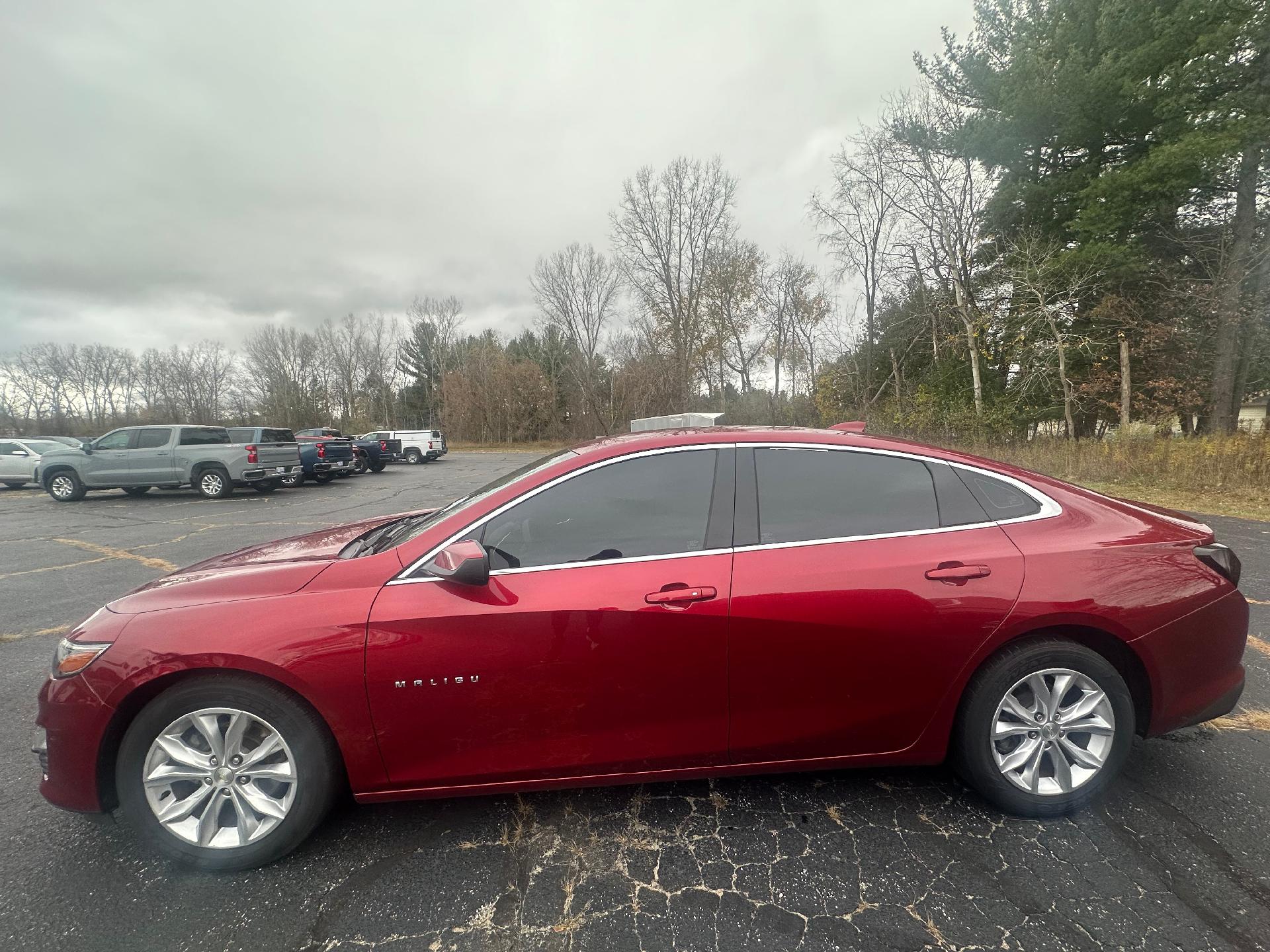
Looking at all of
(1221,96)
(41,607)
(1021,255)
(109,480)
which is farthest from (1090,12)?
(109,480)

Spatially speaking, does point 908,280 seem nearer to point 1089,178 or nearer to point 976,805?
point 1089,178

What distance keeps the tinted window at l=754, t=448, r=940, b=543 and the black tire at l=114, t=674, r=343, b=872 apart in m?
1.85

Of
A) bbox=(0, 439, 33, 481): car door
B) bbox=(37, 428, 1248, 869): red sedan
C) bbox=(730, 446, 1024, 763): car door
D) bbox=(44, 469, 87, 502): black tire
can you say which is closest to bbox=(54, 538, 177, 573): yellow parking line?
bbox=(37, 428, 1248, 869): red sedan

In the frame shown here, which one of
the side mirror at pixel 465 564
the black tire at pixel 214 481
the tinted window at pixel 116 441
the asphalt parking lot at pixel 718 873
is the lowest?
the asphalt parking lot at pixel 718 873

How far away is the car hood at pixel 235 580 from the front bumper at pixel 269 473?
13.0 meters

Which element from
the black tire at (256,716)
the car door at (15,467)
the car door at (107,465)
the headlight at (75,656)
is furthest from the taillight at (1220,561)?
the car door at (15,467)

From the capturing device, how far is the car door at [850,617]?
2072 mm

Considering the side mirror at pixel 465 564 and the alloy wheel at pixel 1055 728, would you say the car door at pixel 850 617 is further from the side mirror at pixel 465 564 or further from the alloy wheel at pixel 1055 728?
the side mirror at pixel 465 564

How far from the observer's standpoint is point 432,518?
2553 millimetres

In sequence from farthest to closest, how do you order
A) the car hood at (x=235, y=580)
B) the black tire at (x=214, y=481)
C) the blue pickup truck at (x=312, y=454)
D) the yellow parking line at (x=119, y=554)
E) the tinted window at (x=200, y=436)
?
the blue pickup truck at (x=312, y=454), the tinted window at (x=200, y=436), the black tire at (x=214, y=481), the yellow parking line at (x=119, y=554), the car hood at (x=235, y=580)

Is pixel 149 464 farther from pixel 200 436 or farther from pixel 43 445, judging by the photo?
pixel 43 445

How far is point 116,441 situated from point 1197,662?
61.2 feet

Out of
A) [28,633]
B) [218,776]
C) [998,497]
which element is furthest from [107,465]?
[998,497]

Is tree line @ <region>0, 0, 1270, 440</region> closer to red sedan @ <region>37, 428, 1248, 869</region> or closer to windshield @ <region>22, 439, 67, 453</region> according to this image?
red sedan @ <region>37, 428, 1248, 869</region>
